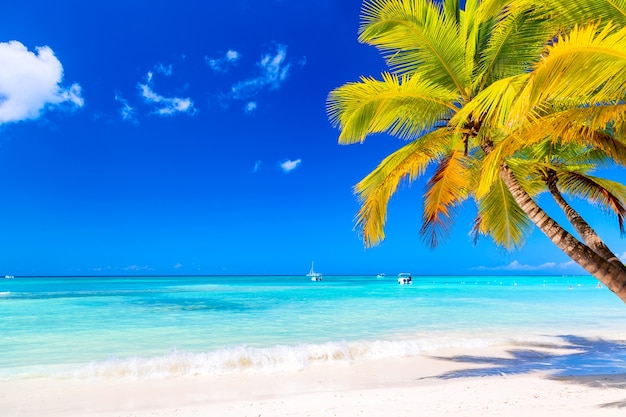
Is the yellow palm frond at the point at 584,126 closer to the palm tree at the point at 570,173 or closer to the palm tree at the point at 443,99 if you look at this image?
the palm tree at the point at 443,99

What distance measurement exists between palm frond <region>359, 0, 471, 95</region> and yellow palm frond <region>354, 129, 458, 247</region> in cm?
76

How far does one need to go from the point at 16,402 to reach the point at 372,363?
6299 mm

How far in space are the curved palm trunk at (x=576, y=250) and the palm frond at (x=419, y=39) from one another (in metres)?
1.40

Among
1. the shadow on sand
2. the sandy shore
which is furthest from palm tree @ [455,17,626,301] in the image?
the shadow on sand

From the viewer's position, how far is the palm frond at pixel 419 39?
474cm

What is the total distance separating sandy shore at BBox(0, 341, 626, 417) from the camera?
5047mm

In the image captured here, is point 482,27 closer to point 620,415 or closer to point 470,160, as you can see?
point 470,160

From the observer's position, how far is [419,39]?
4.87m

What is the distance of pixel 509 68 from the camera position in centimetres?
502

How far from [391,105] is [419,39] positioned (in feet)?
2.76

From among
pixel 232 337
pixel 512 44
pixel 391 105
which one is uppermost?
pixel 512 44

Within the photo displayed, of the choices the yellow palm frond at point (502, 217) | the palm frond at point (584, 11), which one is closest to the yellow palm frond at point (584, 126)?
the palm frond at point (584, 11)

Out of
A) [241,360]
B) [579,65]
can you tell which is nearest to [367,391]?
[241,360]

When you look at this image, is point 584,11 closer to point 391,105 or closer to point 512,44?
point 512,44
